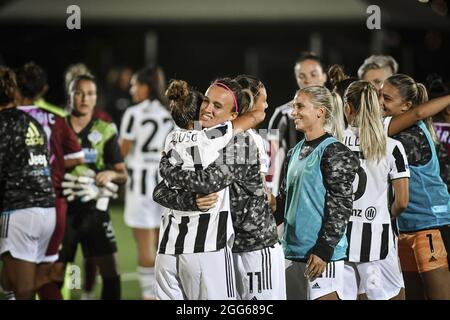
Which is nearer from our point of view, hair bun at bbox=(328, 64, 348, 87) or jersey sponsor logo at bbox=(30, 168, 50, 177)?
hair bun at bbox=(328, 64, 348, 87)

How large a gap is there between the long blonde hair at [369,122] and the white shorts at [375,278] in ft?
2.00

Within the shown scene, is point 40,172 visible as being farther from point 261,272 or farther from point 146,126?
point 146,126

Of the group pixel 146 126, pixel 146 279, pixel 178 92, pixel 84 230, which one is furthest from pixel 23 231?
pixel 146 126

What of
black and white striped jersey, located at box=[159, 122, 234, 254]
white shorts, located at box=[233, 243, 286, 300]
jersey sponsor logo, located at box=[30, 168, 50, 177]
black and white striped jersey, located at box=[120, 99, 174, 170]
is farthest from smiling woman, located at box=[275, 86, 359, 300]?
black and white striped jersey, located at box=[120, 99, 174, 170]

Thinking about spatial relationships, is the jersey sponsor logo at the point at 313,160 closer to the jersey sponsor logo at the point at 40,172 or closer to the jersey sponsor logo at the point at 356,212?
the jersey sponsor logo at the point at 356,212

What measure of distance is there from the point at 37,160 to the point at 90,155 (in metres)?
0.97

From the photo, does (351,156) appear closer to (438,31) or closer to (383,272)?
(383,272)

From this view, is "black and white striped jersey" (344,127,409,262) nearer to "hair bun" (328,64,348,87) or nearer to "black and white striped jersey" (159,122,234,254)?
"hair bun" (328,64,348,87)

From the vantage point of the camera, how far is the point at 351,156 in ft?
14.8

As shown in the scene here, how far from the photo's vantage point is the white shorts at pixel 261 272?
4.57 m

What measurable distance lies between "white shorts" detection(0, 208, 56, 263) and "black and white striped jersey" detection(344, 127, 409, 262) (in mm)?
2053

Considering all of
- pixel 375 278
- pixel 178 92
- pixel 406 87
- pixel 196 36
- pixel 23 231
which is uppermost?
pixel 196 36

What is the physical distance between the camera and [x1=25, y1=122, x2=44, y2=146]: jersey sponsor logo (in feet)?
17.8

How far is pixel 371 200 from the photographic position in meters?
4.87
